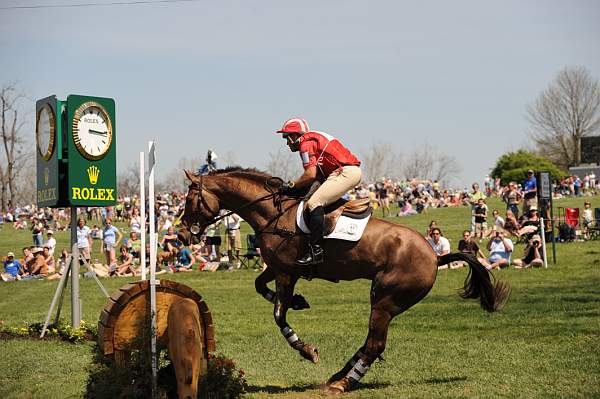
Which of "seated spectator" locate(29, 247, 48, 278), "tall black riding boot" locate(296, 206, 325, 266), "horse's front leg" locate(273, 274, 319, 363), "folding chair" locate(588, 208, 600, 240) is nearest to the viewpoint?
"tall black riding boot" locate(296, 206, 325, 266)

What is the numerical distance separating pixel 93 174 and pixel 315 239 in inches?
257

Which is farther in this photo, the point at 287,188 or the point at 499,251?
the point at 499,251

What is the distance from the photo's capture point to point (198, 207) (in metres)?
10.0

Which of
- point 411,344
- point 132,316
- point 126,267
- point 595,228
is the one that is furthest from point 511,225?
point 132,316

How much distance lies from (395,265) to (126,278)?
18658 millimetres

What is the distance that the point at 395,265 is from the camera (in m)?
9.72

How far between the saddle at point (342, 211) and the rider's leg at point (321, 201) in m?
0.13

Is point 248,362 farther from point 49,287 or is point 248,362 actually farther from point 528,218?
point 528,218

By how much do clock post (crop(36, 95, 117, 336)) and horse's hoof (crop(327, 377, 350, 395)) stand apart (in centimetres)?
662

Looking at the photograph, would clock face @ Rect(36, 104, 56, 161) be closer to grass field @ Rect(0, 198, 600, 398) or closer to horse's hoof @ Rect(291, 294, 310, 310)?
grass field @ Rect(0, 198, 600, 398)

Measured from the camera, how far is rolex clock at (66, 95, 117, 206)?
14445 millimetres

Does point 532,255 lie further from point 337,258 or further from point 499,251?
point 337,258

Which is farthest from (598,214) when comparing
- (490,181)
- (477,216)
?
(490,181)

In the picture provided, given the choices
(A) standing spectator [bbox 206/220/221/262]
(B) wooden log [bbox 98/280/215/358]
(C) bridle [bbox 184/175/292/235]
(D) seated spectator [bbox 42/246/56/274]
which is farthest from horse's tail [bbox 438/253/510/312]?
(D) seated spectator [bbox 42/246/56/274]
